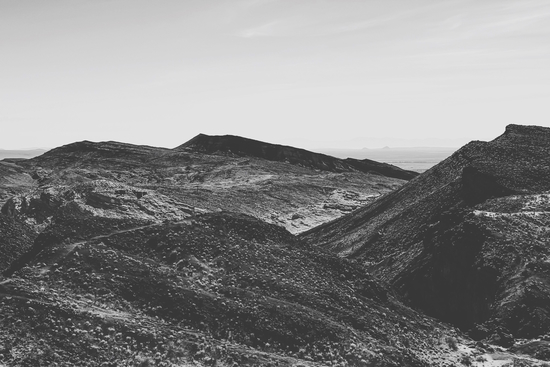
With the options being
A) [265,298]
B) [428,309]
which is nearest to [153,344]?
[265,298]

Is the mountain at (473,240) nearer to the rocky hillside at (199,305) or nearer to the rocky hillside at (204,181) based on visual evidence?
the rocky hillside at (199,305)

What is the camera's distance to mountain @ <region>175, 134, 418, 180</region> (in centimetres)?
9412

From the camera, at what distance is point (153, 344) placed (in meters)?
18.6

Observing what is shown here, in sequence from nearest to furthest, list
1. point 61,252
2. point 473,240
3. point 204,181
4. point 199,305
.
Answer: point 199,305
point 61,252
point 473,240
point 204,181

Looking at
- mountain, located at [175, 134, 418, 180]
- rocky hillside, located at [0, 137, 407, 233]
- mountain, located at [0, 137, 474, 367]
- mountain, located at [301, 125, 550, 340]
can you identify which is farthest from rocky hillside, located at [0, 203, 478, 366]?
mountain, located at [175, 134, 418, 180]

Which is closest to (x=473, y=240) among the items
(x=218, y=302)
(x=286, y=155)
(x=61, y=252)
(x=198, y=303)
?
(x=218, y=302)

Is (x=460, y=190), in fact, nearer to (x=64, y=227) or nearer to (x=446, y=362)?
(x=446, y=362)

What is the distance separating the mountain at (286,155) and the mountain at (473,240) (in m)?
46.3

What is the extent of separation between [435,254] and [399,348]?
33.3 feet

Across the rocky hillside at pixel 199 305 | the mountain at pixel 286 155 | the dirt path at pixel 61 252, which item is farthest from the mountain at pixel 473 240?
the mountain at pixel 286 155

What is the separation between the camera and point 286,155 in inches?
3738

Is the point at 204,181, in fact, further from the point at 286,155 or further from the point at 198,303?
the point at 198,303

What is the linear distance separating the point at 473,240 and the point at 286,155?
6676 centimetres

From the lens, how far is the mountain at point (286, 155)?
9412 centimetres
